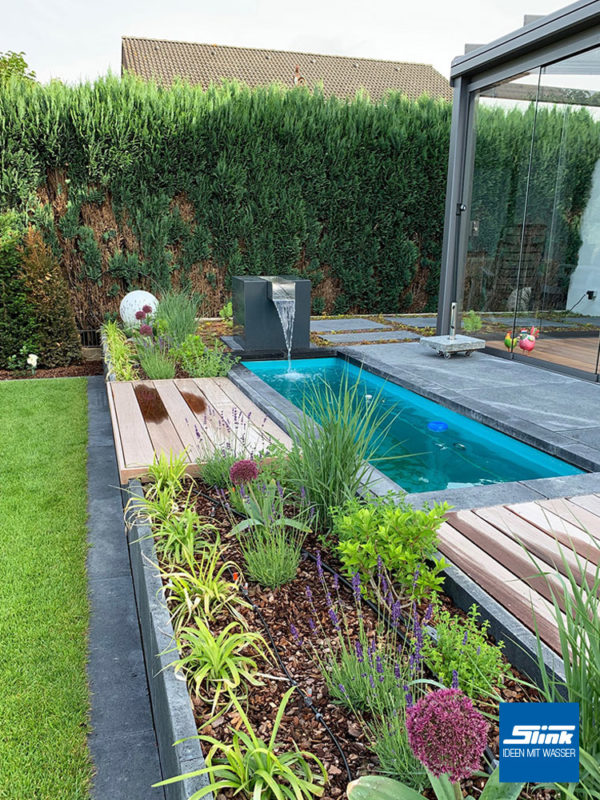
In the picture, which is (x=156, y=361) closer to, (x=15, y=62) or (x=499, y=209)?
(x=499, y=209)

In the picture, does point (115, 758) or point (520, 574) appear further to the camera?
point (520, 574)

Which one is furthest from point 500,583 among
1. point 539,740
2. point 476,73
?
point 476,73

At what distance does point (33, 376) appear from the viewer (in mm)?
6660

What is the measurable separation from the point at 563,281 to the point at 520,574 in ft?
14.2

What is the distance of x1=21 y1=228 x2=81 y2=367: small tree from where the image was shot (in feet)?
21.9

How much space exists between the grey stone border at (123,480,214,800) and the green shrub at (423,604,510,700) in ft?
2.04

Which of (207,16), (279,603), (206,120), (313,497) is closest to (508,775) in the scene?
(279,603)

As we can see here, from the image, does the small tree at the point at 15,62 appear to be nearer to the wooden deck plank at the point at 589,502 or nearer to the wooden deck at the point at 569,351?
the wooden deck at the point at 569,351

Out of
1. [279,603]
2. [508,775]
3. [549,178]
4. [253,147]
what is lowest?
[279,603]

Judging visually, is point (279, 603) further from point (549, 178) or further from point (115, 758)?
point (549, 178)

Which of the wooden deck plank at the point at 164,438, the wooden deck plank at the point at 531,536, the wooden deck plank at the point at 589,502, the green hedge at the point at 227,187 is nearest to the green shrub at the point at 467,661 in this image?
the wooden deck plank at the point at 531,536

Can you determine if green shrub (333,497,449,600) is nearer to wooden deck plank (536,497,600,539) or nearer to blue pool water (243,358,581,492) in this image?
wooden deck plank (536,497,600,539)

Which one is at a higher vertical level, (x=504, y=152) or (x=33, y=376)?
(x=504, y=152)

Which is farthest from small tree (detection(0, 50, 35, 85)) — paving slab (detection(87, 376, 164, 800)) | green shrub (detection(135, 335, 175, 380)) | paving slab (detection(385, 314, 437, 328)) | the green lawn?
paving slab (detection(87, 376, 164, 800))
